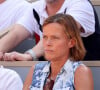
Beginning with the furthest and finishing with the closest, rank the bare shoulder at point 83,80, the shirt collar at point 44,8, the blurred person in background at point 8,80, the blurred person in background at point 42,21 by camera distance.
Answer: the shirt collar at point 44,8, the blurred person in background at point 42,21, the blurred person in background at point 8,80, the bare shoulder at point 83,80

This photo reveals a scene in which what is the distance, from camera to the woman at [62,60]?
182 centimetres

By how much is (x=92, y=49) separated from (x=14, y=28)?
55 centimetres

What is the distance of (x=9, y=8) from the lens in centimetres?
289

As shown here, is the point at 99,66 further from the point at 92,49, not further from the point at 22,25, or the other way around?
the point at 22,25

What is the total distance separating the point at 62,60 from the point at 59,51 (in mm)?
56

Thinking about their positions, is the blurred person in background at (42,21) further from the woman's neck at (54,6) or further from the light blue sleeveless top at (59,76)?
the light blue sleeveless top at (59,76)

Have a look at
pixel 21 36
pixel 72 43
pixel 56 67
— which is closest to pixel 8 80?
pixel 56 67

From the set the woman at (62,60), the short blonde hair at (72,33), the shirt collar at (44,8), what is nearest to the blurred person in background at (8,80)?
the woman at (62,60)

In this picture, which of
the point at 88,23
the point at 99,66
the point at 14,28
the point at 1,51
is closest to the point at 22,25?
the point at 14,28

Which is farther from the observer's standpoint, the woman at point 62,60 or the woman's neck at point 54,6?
the woman's neck at point 54,6

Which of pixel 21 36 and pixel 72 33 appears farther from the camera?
pixel 21 36

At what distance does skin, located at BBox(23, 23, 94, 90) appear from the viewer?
1809 mm

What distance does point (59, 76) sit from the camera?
6.07 feet

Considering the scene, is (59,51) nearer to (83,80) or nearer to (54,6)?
(83,80)
